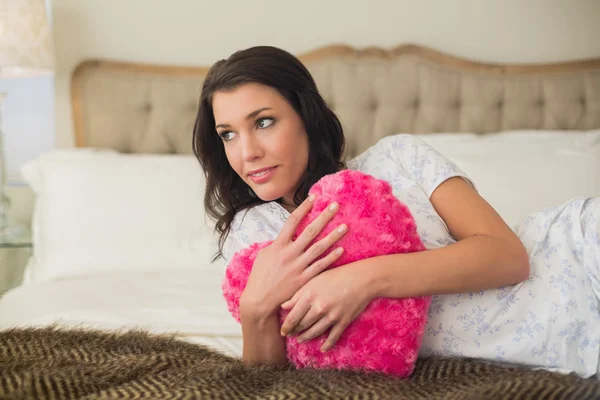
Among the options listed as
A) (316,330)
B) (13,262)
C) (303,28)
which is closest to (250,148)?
(316,330)

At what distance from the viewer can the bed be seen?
5.45 feet

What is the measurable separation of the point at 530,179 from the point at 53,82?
197 centimetres

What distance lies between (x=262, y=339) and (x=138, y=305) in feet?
2.20

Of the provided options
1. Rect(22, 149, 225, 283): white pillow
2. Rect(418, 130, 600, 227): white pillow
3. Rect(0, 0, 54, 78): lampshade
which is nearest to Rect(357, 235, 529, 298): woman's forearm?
Rect(418, 130, 600, 227): white pillow

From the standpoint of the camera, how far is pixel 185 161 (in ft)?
7.07

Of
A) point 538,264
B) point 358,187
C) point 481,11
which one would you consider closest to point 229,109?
point 358,187

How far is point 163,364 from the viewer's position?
0.94 metres

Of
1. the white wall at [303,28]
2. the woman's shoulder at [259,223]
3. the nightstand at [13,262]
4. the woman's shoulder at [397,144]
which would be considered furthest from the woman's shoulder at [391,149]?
the nightstand at [13,262]

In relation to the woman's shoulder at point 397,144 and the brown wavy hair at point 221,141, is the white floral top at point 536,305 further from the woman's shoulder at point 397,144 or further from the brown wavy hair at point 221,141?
the brown wavy hair at point 221,141

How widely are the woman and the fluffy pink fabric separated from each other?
0.07ft

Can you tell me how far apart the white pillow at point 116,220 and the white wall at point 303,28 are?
21.2 inches

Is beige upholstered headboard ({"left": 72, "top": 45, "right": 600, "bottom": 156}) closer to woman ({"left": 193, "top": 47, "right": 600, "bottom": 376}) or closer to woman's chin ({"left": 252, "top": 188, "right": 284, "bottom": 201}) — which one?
woman ({"left": 193, "top": 47, "right": 600, "bottom": 376})

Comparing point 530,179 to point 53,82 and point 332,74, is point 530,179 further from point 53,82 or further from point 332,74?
point 53,82

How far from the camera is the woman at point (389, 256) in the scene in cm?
97
